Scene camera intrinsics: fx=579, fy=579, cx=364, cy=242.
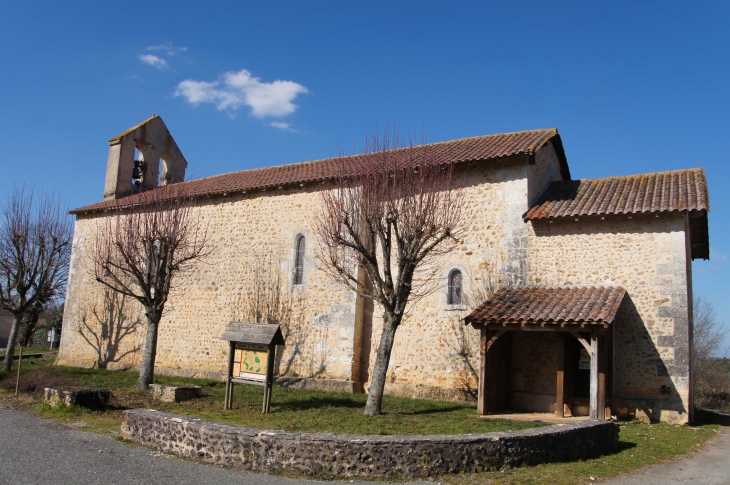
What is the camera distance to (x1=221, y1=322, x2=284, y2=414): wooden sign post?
11070 mm

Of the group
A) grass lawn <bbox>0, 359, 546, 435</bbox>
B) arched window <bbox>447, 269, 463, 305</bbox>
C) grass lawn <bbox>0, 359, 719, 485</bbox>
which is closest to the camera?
grass lawn <bbox>0, 359, 719, 485</bbox>

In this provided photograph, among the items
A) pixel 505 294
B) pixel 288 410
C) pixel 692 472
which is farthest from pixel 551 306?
pixel 288 410

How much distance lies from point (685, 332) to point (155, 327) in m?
11.7

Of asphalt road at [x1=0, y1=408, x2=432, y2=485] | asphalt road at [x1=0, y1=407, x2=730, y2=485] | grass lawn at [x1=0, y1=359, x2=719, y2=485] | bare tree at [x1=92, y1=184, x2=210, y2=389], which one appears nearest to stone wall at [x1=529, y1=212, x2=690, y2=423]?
grass lawn at [x1=0, y1=359, x2=719, y2=485]

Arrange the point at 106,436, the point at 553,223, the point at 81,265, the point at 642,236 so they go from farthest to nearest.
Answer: the point at 81,265 → the point at 553,223 → the point at 642,236 → the point at 106,436

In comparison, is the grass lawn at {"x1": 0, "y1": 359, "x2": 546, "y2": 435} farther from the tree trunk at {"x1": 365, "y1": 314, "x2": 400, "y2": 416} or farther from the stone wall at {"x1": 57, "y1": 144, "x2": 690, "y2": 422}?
the stone wall at {"x1": 57, "y1": 144, "x2": 690, "y2": 422}

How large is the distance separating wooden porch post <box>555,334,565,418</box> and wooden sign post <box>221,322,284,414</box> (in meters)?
5.91

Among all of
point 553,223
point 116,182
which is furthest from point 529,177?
point 116,182

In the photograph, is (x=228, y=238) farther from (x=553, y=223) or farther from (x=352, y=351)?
(x=553, y=223)

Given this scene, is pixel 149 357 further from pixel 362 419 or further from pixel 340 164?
pixel 340 164

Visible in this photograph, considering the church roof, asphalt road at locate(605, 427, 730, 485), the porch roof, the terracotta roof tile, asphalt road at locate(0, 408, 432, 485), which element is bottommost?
asphalt road at locate(0, 408, 432, 485)

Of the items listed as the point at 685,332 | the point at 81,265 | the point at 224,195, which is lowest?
the point at 685,332

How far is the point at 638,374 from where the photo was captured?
12078 millimetres

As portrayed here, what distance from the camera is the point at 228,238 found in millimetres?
17328
